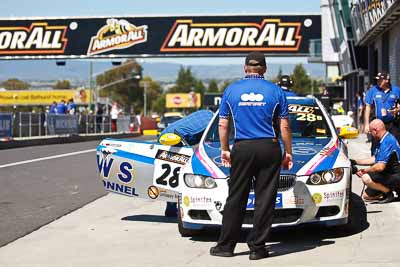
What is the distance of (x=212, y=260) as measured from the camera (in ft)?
23.5

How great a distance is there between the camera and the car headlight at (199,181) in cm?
769

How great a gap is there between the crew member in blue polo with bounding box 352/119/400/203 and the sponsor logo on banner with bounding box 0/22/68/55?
45599 mm

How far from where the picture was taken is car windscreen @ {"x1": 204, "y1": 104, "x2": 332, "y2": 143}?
912cm

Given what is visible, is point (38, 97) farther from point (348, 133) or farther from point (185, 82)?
point (348, 133)

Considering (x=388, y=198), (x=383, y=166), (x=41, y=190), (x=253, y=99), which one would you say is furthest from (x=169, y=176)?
(x=41, y=190)

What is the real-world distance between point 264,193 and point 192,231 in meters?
1.39

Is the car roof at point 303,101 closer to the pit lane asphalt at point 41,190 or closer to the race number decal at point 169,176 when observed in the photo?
the race number decal at point 169,176

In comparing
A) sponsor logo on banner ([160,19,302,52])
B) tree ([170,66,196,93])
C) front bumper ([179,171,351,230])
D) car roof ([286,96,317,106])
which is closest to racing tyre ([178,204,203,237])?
front bumper ([179,171,351,230])

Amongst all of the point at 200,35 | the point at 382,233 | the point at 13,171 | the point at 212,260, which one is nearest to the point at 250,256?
the point at 212,260

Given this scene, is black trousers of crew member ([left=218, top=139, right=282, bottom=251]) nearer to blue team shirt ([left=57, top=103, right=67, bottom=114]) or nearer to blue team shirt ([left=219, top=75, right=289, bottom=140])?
blue team shirt ([left=219, top=75, right=289, bottom=140])

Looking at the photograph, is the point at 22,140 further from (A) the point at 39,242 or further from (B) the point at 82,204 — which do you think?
(A) the point at 39,242

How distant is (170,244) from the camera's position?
8.02 metres

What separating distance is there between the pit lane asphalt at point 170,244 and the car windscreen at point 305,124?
105 centimetres

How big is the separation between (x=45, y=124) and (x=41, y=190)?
63.0ft
